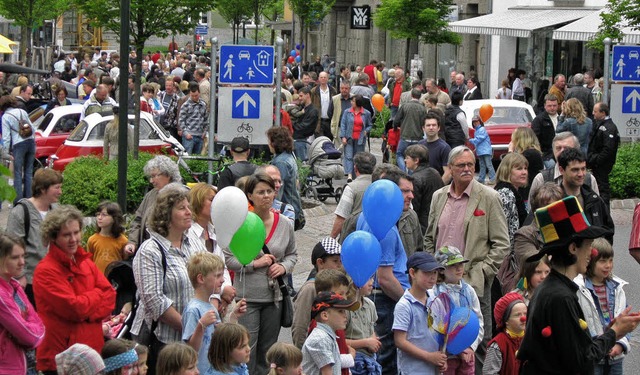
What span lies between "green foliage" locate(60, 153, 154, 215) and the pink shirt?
330 inches

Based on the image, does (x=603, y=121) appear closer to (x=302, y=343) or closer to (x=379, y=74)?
(x=302, y=343)

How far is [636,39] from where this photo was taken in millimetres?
29266

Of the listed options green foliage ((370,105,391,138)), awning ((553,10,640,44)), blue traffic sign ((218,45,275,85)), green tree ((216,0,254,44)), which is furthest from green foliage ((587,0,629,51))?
green tree ((216,0,254,44))

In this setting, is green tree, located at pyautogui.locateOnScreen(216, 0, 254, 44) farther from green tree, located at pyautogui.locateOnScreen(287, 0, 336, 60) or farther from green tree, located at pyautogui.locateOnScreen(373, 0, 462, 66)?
green tree, located at pyautogui.locateOnScreen(373, 0, 462, 66)

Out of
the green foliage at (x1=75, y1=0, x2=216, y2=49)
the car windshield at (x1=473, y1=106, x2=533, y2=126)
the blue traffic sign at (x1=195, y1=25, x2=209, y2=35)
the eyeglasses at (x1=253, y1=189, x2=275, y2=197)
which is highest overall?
the blue traffic sign at (x1=195, y1=25, x2=209, y2=35)

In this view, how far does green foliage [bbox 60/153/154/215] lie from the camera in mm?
17797

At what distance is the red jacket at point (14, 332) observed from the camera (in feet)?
24.1

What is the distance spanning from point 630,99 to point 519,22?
62.3 feet

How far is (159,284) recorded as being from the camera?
8.09 m

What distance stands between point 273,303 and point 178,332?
4.04 feet

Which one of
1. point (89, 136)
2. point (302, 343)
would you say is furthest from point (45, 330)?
point (89, 136)

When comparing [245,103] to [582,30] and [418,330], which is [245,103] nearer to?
[418,330]

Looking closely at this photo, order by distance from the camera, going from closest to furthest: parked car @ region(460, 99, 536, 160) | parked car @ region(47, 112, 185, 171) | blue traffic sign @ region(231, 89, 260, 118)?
blue traffic sign @ region(231, 89, 260, 118) < parked car @ region(47, 112, 185, 171) < parked car @ region(460, 99, 536, 160)

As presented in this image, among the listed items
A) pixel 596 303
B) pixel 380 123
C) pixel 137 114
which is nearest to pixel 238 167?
pixel 596 303
